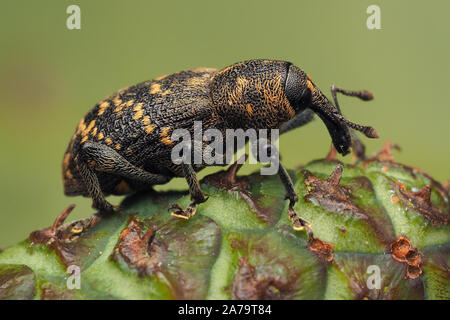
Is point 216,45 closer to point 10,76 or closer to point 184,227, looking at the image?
point 10,76

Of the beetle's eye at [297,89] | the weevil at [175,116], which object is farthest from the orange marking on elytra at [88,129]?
the beetle's eye at [297,89]

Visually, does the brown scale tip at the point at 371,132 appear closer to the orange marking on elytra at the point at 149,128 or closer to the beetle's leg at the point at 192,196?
the beetle's leg at the point at 192,196

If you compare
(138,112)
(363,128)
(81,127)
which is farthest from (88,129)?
(363,128)

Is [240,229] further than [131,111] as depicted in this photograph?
No
